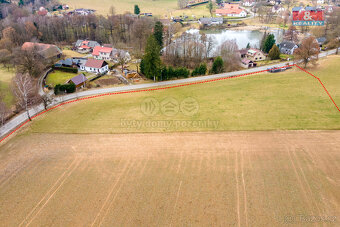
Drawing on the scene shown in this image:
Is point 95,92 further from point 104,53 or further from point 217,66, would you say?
point 217,66

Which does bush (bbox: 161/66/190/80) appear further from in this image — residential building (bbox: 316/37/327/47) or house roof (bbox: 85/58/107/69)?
residential building (bbox: 316/37/327/47)

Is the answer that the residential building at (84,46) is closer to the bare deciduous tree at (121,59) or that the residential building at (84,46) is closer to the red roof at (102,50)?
the red roof at (102,50)

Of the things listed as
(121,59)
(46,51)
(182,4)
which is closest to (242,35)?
(182,4)

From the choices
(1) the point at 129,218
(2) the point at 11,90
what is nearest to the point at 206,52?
(2) the point at 11,90

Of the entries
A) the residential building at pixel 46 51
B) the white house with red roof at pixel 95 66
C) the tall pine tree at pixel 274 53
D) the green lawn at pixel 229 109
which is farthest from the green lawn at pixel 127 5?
the green lawn at pixel 229 109

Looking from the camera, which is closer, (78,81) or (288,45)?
(78,81)

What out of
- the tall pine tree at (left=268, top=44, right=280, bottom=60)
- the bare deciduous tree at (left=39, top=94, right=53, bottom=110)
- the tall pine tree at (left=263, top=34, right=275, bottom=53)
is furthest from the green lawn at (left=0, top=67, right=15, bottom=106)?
the tall pine tree at (left=263, top=34, right=275, bottom=53)
